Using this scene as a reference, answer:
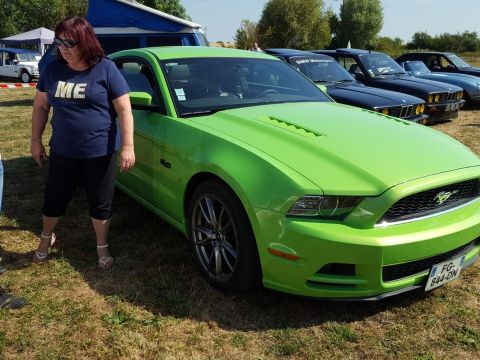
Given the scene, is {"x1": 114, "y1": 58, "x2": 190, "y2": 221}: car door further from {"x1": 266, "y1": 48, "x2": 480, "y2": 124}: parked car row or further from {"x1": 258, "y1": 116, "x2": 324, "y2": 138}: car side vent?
{"x1": 266, "y1": 48, "x2": 480, "y2": 124}: parked car row

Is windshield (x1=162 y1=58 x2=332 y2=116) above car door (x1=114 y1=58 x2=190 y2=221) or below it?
above

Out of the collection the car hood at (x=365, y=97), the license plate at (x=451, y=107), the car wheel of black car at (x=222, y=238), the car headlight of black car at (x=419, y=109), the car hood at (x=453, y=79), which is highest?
the car hood at (x=453, y=79)

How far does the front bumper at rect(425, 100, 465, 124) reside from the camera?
28.6 ft

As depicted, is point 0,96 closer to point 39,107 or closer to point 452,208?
point 39,107

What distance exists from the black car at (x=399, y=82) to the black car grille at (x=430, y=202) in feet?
20.9

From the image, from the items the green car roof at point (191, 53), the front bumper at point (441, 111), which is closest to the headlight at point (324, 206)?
the green car roof at point (191, 53)

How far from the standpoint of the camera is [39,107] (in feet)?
10.2

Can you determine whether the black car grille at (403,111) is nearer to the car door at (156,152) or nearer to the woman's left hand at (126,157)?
the car door at (156,152)

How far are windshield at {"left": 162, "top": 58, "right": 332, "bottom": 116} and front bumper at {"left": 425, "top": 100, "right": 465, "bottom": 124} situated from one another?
5.46m

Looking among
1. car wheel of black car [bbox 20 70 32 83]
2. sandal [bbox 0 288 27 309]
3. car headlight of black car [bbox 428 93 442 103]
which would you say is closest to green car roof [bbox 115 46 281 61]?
sandal [bbox 0 288 27 309]

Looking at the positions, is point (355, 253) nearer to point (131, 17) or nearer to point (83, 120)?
point (83, 120)

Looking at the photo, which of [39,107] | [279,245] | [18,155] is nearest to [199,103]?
[39,107]

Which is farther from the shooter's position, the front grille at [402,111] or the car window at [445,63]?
the car window at [445,63]

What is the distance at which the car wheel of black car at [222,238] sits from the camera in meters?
2.60
